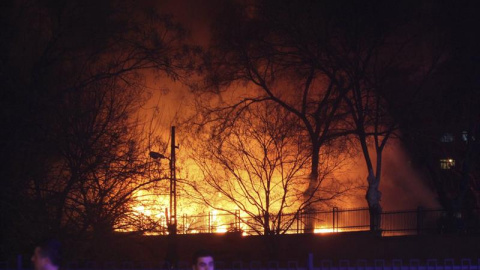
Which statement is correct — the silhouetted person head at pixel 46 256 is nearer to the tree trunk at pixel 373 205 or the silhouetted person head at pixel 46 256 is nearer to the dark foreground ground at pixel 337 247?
the dark foreground ground at pixel 337 247

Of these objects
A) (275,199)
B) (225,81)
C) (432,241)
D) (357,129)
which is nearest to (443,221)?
(432,241)

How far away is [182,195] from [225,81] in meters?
8.47

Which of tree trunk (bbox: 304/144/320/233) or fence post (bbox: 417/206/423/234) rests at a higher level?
tree trunk (bbox: 304/144/320/233)

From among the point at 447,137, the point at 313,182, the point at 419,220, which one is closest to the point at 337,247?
the point at 313,182

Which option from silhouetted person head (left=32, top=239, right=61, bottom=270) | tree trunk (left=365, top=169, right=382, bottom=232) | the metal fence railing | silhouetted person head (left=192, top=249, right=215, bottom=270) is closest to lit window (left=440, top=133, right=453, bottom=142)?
the metal fence railing

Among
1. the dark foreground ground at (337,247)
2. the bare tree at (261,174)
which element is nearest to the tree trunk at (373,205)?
the dark foreground ground at (337,247)

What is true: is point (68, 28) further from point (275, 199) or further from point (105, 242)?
point (275, 199)

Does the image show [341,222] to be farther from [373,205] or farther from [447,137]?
[447,137]

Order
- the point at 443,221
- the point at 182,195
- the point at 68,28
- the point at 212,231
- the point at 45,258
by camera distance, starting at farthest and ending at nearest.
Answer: the point at 443,221, the point at 212,231, the point at 182,195, the point at 68,28, the point at 45,258

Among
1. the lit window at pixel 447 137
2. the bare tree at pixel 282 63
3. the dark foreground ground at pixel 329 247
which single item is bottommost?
the dark foreground ground at pixel 329 247

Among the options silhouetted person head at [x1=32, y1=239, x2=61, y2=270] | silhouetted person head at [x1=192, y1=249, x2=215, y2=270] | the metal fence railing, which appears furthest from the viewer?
the metal fence railing

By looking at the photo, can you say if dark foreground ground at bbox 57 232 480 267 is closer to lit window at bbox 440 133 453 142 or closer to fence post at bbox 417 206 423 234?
fence post at bbox 417 206 423 234

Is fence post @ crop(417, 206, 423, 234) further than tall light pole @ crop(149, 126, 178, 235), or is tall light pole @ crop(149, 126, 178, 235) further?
fence post @ crop(417, 206, 423, 234)

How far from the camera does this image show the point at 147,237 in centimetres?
1563
